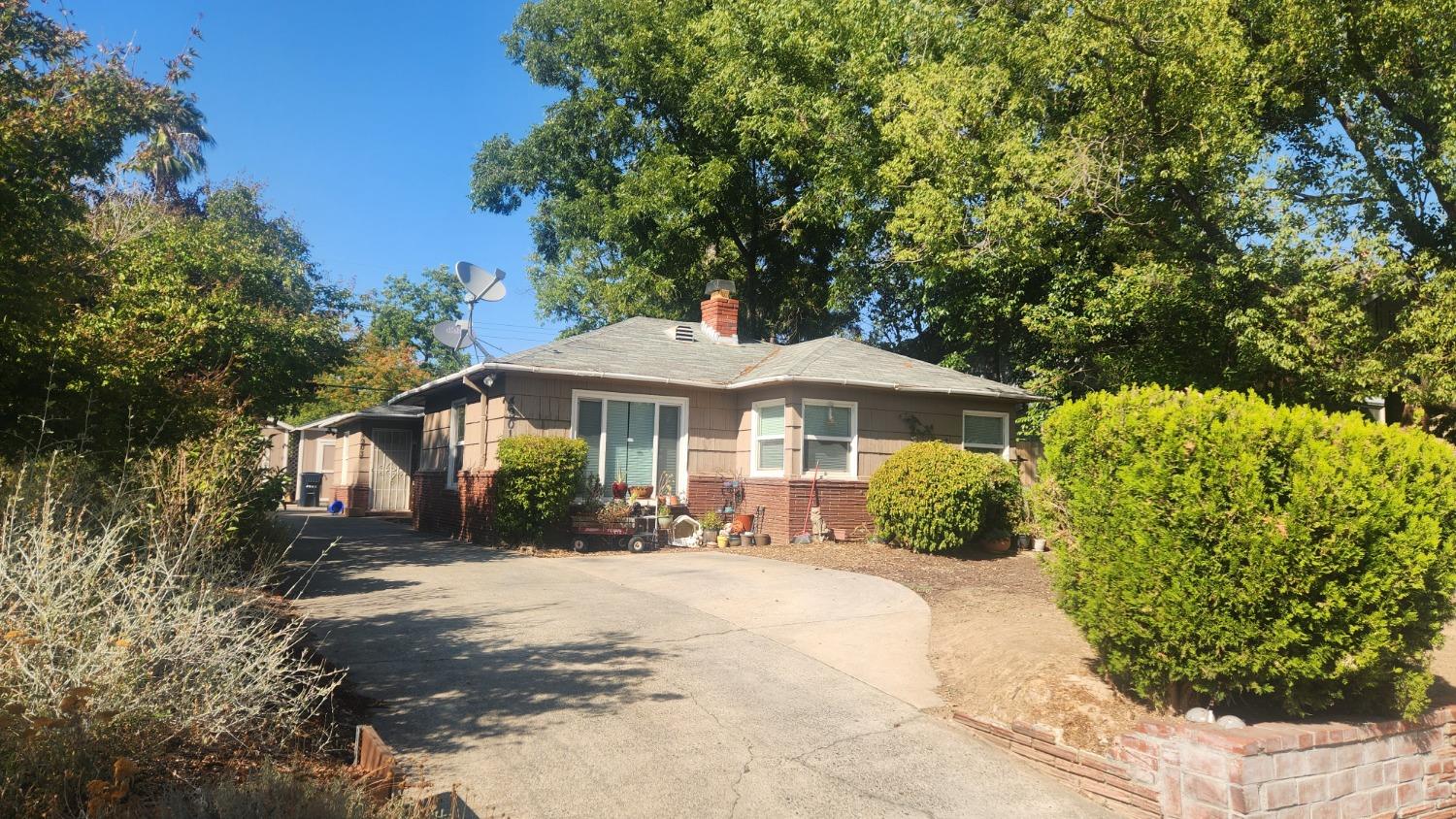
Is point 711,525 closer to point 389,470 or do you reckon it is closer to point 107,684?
point 107,684

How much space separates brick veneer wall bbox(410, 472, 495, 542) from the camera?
575 inches

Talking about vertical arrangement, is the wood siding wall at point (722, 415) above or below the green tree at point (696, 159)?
below

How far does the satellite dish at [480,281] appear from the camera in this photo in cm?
1592

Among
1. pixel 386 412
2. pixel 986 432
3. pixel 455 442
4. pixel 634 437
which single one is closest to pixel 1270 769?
pixel 634 437

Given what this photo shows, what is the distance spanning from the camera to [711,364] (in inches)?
667

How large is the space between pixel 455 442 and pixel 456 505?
1527 millimetres

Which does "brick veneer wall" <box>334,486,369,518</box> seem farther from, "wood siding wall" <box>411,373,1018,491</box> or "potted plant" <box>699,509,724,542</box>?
"potted plant" <box>699,509,724,542</box>

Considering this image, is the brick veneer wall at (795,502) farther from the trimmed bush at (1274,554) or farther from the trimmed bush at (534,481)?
the trimmed bush at (1274,554)

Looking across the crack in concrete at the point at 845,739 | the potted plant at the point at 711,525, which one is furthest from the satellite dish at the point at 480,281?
the crack in concrete at the point at 845,739

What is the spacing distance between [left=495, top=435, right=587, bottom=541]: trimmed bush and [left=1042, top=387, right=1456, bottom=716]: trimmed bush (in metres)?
9.57

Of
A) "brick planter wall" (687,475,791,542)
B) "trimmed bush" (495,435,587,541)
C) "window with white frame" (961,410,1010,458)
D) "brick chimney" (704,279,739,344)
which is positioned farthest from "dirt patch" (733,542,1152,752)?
"brick chimney" (704,279,739,344)

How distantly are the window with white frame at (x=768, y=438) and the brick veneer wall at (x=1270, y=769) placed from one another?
33.1 ft

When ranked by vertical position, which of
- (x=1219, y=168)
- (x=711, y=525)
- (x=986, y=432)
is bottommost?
(x=711, y=525)

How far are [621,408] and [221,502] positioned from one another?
821 cm
